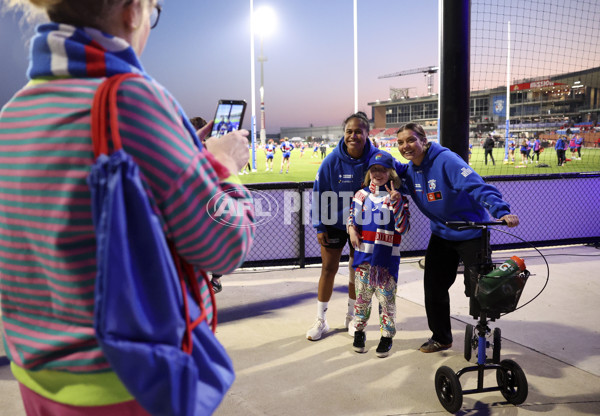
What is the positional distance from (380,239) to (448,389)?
1.41m

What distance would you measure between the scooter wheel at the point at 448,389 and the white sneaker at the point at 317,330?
61.2 inches

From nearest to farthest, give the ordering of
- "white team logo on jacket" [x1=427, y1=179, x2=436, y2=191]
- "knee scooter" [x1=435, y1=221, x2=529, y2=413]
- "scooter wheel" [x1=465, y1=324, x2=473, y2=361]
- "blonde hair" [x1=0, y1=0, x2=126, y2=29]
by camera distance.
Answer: "blonde hair" [x1=0, y1=0, x2=126, y2=29]
"knee scooter" [x1=435, y1=221, x2=529, y2=413]
"scooter wheel" [x1=465, y1=324, x2=473, y2=361]
"white team logo on jacket" [x1=427, y1=179, x2=436, y2=191]

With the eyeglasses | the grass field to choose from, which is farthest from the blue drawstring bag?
the grass field

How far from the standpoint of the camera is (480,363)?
3.57 metres

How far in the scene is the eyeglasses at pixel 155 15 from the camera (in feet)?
3.72

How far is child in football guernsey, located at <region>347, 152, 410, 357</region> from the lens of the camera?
14.6ft

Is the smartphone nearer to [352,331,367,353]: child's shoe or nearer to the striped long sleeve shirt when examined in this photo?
the striped long sleeve shirt

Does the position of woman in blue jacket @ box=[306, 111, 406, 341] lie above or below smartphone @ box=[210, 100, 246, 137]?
below

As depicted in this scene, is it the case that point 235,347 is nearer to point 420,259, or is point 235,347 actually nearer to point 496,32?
point 420,259

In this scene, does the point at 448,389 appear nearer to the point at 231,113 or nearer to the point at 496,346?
the point at 496,346

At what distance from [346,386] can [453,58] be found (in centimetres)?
500

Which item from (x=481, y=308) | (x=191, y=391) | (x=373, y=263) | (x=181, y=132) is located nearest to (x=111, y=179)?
(x=181, y=132)

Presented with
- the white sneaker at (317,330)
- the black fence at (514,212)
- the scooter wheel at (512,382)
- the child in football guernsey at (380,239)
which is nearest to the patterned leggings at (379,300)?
the child in football guernsey at (380,239)

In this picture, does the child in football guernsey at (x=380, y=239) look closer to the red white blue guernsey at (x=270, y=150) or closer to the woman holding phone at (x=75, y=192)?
the woman holding phone at (x=75, y=192)
